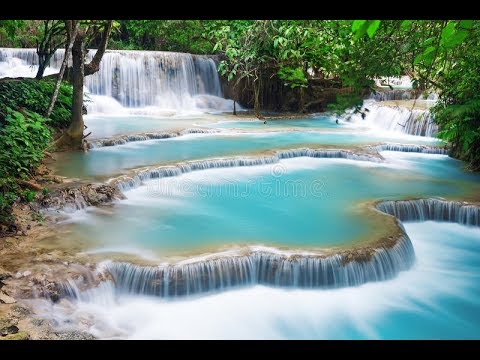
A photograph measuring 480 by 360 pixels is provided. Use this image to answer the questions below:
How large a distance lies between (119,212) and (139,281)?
7.97 feet

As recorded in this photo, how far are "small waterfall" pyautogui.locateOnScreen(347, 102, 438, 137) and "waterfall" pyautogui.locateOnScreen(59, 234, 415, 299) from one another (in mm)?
10147

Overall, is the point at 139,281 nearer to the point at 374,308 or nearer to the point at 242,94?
the point at 374,308

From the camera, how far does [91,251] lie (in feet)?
Answer: 20.2

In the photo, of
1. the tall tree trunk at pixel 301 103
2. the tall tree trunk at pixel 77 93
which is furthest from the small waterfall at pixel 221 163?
the tall tree trunk at pixel 301 103

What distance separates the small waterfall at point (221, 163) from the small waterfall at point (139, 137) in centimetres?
314

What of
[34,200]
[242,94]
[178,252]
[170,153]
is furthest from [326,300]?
[242,94]

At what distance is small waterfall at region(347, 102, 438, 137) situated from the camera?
1617 cm

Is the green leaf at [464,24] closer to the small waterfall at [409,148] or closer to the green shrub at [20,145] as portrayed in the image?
the green shrub at [20,145]

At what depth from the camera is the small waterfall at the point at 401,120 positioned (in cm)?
1617

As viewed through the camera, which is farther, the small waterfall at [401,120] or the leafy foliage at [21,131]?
the small waterfall at [401,120]

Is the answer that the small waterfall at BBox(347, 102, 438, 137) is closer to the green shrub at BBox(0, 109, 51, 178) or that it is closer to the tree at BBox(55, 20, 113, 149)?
the tree at BBox(55, 20, 113, 149)

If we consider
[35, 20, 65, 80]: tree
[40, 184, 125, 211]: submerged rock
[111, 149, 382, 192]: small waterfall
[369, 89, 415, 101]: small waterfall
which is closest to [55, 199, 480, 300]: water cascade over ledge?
[40, 184, 125, 211]: submerged rock

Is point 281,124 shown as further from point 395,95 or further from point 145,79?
point 145,79

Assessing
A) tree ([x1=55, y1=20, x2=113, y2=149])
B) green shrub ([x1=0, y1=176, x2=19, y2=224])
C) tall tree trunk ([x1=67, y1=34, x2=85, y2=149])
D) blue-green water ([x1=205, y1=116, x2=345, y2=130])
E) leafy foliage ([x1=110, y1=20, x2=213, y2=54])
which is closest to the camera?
green shrub ([x1=0, y1=176, x2=19, y2=224])
